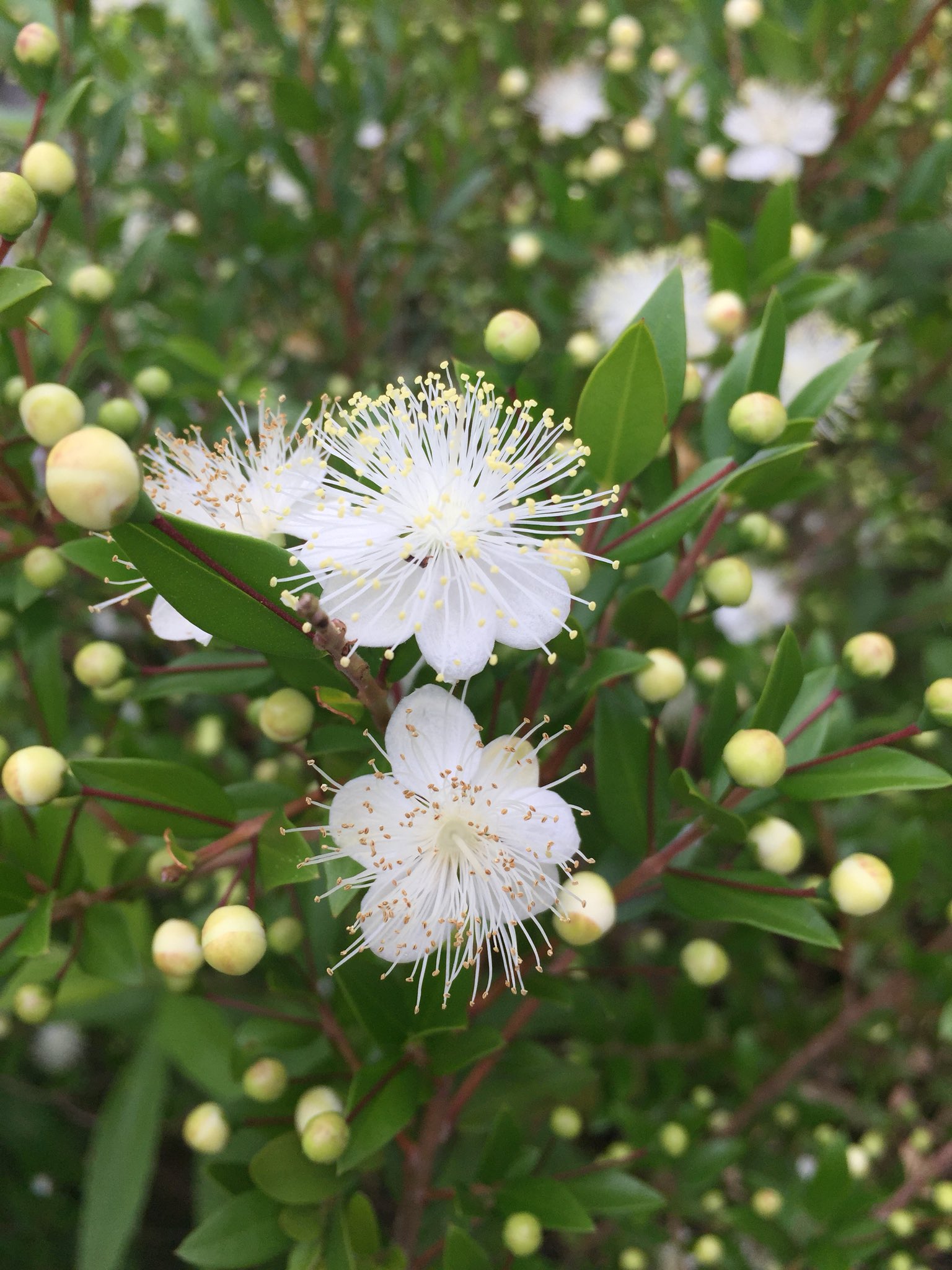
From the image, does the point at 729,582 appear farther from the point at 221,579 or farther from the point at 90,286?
the point at 90,286

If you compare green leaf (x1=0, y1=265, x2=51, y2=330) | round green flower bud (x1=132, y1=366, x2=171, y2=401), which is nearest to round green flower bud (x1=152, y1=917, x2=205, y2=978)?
green leaf (x1=0, y1=265, x2=51, y2=330)

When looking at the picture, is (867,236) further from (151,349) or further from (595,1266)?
(595,1266)

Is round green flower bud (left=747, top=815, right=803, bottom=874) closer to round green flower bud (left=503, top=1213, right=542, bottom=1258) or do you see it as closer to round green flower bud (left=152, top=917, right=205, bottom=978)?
round green flower bud (left=503, top=1213, right=542, bottom=1258)

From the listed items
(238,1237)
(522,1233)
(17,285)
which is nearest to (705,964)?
(522,1233)

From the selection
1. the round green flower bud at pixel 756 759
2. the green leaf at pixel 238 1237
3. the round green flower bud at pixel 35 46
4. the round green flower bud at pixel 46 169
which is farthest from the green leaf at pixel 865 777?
the round green flower bud at pixel 35 46

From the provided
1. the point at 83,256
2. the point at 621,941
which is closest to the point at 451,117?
the point at 83,256

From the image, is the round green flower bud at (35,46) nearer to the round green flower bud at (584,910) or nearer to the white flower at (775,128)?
the white flower at (775,128)
